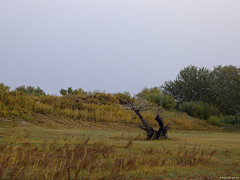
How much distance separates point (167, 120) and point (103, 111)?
6478mm

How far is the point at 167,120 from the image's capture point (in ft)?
83.4

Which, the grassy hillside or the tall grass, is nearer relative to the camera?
the tall grass

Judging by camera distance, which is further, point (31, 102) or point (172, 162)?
point (31, 102)

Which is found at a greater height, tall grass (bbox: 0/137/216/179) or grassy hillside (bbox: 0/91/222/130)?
grassy hillside (bbox: 0/91/222/130)

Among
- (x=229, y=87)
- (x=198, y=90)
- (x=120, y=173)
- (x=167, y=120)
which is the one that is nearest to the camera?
(x=120, y=173)

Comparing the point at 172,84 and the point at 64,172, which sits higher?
the point at 172,84

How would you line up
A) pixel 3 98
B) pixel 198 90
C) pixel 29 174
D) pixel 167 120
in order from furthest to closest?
1. pixel 198 90
2. pixel 167 120
3. pixel 3 98
4. pixel 29 174

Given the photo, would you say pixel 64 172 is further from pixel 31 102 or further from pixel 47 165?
pixel 31 102

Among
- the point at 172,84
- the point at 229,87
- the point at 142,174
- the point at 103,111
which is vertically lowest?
the point at 142,174

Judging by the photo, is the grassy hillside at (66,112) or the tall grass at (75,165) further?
the grassy hillside at (66,112)

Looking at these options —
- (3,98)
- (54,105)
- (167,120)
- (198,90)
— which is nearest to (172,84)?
(198,90)

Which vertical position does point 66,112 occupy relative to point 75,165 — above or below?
above

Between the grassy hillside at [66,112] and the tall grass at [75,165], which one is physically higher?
the grassy hillside at [66,112]

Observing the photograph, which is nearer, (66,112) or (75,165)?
(75,165)
